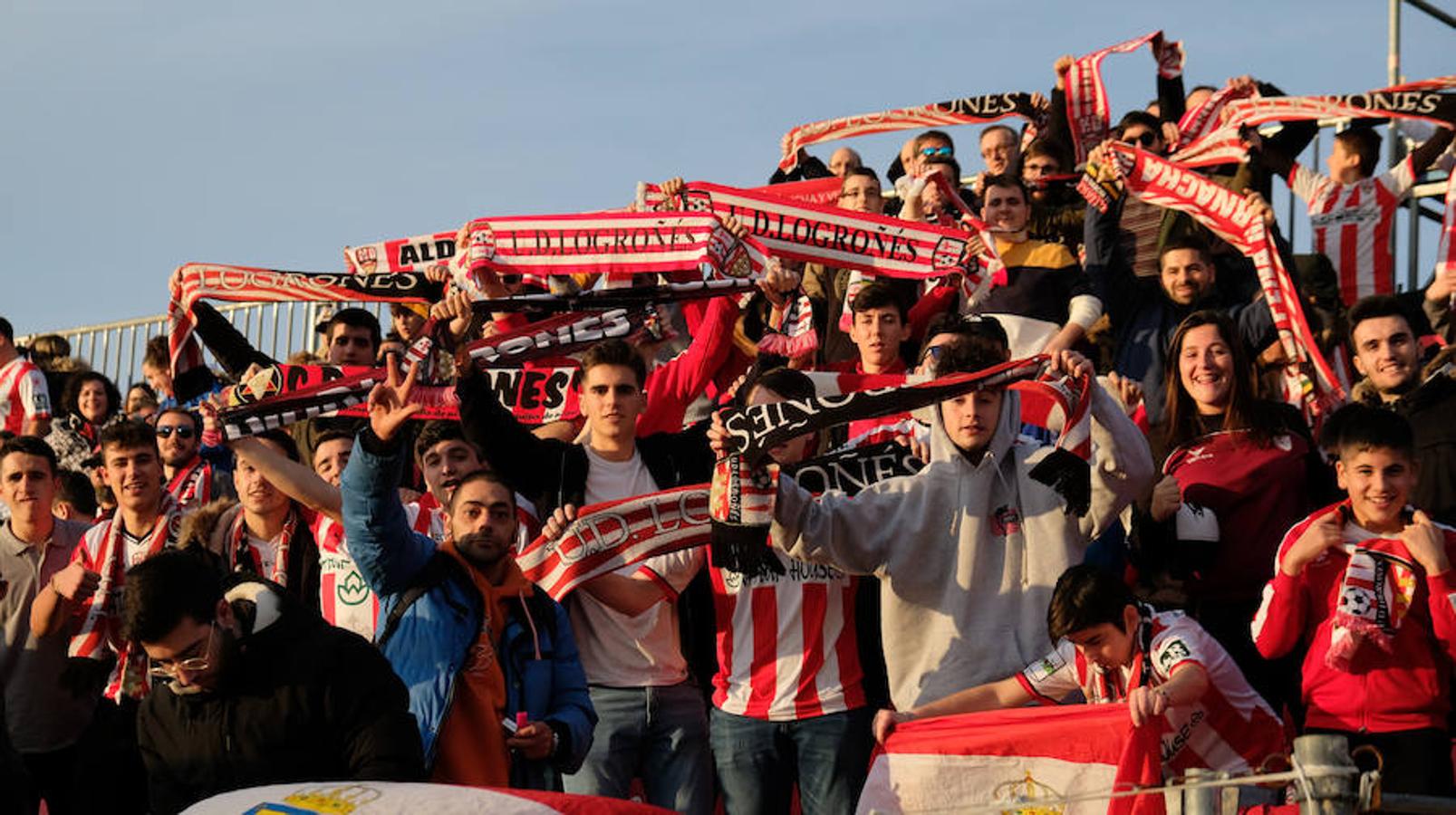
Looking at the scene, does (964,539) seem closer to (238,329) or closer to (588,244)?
(588,244)

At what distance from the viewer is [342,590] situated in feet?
26.8

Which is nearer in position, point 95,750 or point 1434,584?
point 1434,584

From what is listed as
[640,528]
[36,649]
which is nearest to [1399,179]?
[640,528]

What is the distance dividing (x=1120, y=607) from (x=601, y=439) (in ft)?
8.79

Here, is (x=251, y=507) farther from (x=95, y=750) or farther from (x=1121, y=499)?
(x=1121, y=499)

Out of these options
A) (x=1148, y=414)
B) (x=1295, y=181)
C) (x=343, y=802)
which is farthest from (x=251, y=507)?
(x=1295, y=181)

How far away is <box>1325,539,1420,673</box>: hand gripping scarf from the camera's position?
6.70 meters

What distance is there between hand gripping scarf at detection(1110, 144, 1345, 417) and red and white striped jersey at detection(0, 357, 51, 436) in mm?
7890

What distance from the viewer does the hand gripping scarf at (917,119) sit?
14.6 m

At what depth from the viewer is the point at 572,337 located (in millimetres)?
9391

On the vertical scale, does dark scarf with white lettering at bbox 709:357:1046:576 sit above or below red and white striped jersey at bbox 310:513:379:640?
above

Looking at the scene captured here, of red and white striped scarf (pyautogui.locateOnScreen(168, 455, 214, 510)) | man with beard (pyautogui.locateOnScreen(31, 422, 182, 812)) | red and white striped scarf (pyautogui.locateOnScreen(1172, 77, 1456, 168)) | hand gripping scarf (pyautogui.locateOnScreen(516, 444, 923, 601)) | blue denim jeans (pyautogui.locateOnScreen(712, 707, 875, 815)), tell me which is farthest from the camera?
red and white striped scarf (pyautogui.locateOnScreen(1172, 77, 1456, 168))

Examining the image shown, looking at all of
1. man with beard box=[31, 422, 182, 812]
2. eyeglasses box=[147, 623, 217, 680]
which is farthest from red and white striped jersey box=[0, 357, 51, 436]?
eyeglasses box=[147, 623, 217, 680]

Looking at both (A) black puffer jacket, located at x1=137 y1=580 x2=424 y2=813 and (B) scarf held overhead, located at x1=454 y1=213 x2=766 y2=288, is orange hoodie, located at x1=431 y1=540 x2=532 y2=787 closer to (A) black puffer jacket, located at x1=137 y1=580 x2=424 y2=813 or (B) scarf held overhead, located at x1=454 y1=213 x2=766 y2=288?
(A) black puffer jacket, located at x1=137 y1=580 x2=424 y2=813
